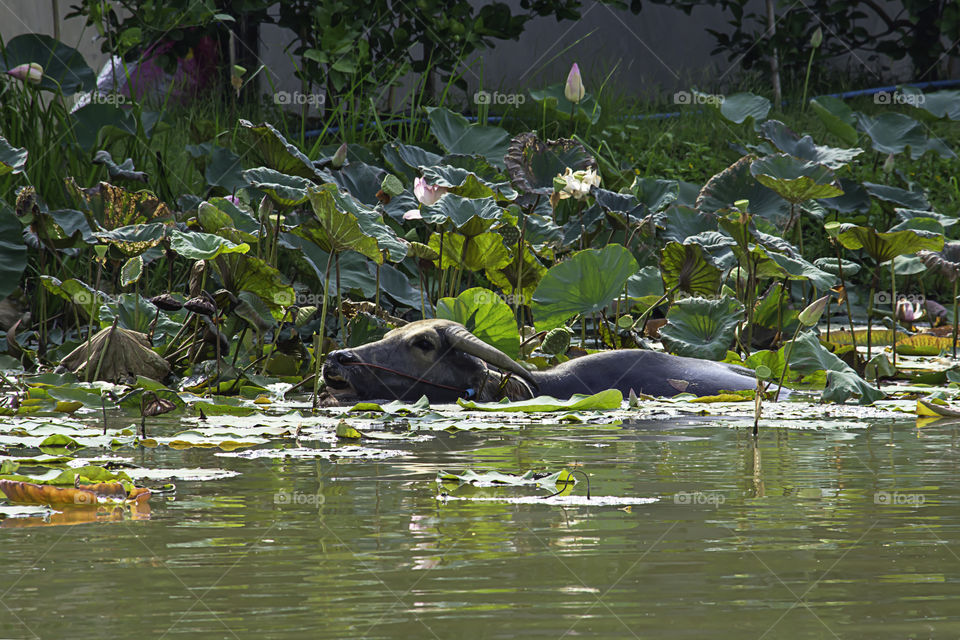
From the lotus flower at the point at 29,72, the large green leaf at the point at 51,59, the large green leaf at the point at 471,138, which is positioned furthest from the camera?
the large green leaf at the point at 471,138

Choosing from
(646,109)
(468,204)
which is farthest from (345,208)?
(646,109)

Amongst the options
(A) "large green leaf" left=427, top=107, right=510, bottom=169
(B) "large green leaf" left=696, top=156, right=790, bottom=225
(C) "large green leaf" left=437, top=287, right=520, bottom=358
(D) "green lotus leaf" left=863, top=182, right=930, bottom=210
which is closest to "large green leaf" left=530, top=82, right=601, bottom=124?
(A) "large green leaf" left=427, top=107, right=510, bottom=169

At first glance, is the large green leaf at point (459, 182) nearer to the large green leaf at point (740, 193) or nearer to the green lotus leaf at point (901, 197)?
the large green leaf at point (740, 193)

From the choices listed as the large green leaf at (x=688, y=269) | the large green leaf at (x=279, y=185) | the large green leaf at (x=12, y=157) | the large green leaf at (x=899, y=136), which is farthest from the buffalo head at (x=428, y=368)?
the large green leaf at (x=899, y=136)

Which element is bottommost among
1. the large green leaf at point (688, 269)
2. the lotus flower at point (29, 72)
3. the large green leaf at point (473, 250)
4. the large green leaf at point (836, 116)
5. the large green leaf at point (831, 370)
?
the large green leaf at point (831, 370)

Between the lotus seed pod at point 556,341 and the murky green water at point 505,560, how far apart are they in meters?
1.90

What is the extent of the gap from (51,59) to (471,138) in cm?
220

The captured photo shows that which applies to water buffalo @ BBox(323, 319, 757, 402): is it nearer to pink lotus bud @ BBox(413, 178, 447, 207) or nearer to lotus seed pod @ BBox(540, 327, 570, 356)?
lotus seed pod @ BBox(540, 327, 570, 356)

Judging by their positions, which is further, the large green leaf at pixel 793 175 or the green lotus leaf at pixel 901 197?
the green lotus leaf at pixel 901 197

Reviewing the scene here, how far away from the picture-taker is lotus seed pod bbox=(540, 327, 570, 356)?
4406 millimetres

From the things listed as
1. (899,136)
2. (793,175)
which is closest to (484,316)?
(793,175)

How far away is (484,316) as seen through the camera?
423 centimetres

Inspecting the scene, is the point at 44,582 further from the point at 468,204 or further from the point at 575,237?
the point at 575,237

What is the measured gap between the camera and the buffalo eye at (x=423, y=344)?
13.1 ft
